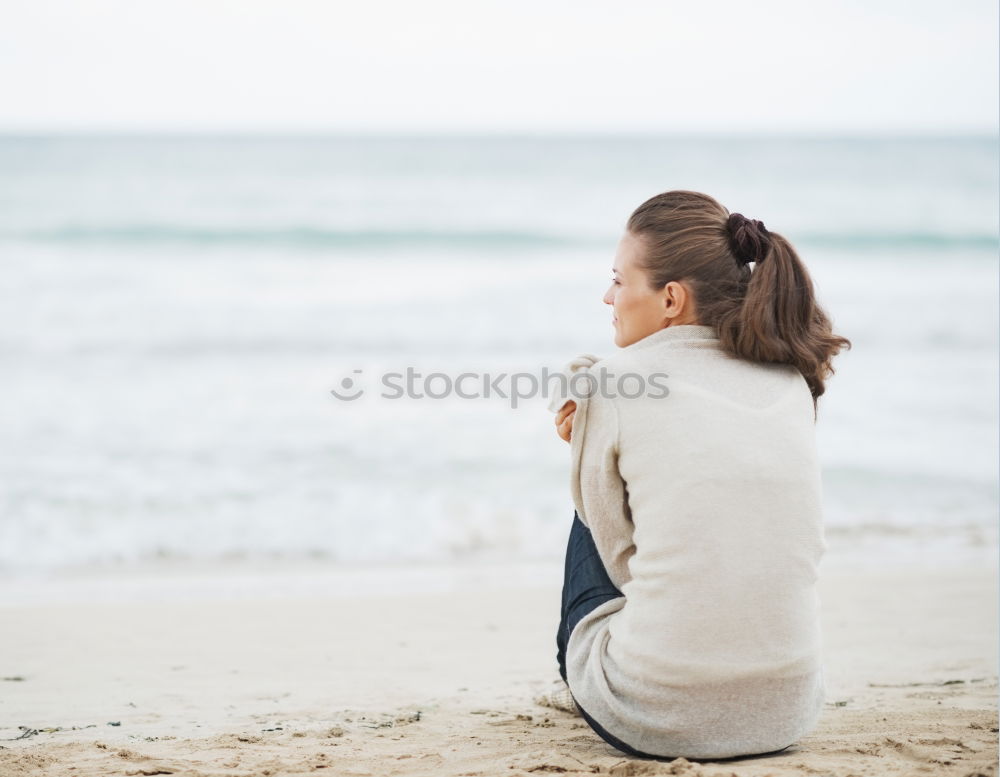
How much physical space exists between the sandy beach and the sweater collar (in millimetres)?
842

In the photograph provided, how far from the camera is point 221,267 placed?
15.5m

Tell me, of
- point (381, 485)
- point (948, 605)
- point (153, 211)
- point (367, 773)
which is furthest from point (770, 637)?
point (153, 211)

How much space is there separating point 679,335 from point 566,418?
11.2 inches

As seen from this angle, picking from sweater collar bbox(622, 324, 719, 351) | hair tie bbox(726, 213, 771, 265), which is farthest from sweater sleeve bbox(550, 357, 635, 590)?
hair tie bbox(726, 213, 771, 265)

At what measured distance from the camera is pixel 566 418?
1984 mm

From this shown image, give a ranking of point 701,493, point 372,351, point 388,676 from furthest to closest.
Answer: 1. point 372,351
2. point 388,676
3. point 701,493

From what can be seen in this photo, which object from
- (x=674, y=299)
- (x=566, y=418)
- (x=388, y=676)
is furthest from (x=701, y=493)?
(x=388, y=676)

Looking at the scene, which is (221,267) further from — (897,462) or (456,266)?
(897,462)

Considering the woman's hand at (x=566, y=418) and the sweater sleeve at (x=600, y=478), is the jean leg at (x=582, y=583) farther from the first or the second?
the woman's hand at (x=566, y=418)

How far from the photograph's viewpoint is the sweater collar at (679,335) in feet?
6.44

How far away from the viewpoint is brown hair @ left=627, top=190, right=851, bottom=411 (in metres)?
1.94

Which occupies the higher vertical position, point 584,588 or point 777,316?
point 777,316

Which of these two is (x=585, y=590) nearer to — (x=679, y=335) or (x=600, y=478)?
(x=600, y=478)

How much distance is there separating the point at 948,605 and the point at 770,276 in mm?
2773
